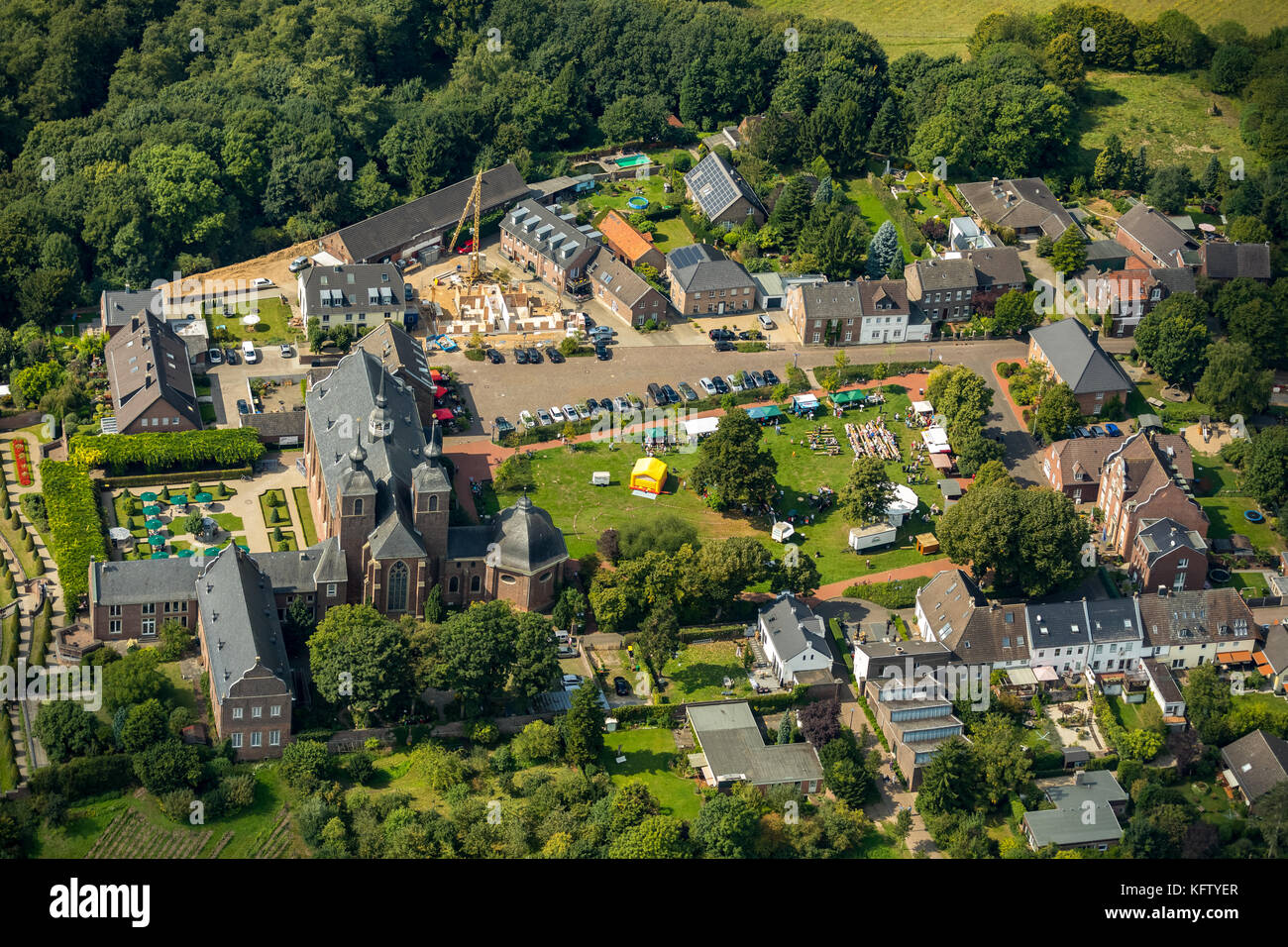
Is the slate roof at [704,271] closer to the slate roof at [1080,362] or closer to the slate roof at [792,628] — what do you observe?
the slate roof at [1080,362]

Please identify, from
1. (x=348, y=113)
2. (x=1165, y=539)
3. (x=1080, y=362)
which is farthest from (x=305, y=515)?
(x=1080, y=362)

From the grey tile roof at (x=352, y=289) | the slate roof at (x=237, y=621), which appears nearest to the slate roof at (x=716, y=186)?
the grey tile roof at (x=352, y=289)

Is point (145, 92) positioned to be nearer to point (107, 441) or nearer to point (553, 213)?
point (553, 213)

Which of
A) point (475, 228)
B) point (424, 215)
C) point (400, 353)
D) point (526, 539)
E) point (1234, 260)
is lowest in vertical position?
point (1234, 260)

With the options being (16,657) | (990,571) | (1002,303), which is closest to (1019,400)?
(1002,303)

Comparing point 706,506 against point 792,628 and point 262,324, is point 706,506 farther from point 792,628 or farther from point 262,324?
point 262,324
